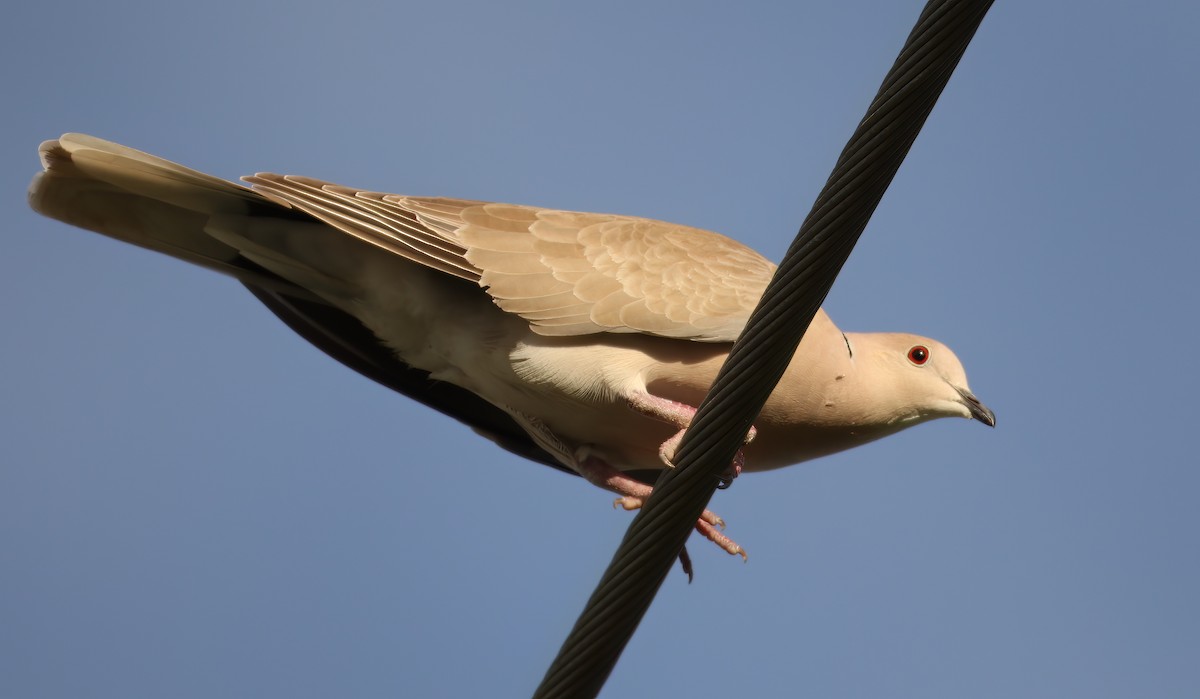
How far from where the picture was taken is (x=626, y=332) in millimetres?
4590

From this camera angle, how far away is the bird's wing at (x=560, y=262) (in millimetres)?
4578

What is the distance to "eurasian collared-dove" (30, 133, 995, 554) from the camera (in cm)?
456

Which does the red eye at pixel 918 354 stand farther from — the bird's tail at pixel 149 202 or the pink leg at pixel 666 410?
the bird's tail at pixel 149 202

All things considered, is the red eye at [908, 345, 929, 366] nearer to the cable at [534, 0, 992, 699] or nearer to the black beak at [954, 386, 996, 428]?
the black beak at [954, 386, 996, 428]

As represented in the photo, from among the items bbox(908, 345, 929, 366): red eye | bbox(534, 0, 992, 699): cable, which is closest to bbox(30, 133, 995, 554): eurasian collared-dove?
bbox(908, 345, 929, 366): red eye

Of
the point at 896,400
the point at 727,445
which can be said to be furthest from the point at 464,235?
the point at 727,445

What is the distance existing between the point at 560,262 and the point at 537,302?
0.25 m

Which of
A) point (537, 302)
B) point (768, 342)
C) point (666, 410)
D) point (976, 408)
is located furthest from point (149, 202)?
point (976, 408)

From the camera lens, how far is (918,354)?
5047 mm

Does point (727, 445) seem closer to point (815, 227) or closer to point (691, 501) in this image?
point (691, 501)

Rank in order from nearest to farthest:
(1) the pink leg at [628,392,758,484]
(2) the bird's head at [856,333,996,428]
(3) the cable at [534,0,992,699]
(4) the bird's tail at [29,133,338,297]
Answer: (3) the cable at [534,0,992,699] < (1) the pink leg at [628,392,758,484] < (4) the bird's tail at [29,133,338,297] < (2) the bird's head at [856,333,996,428]

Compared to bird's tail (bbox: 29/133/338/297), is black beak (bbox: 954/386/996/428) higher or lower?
higher

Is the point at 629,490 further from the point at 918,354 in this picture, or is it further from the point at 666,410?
the point at 918,354

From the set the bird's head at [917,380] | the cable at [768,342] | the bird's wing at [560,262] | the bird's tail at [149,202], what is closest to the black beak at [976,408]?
the bird's head at [917,380]
